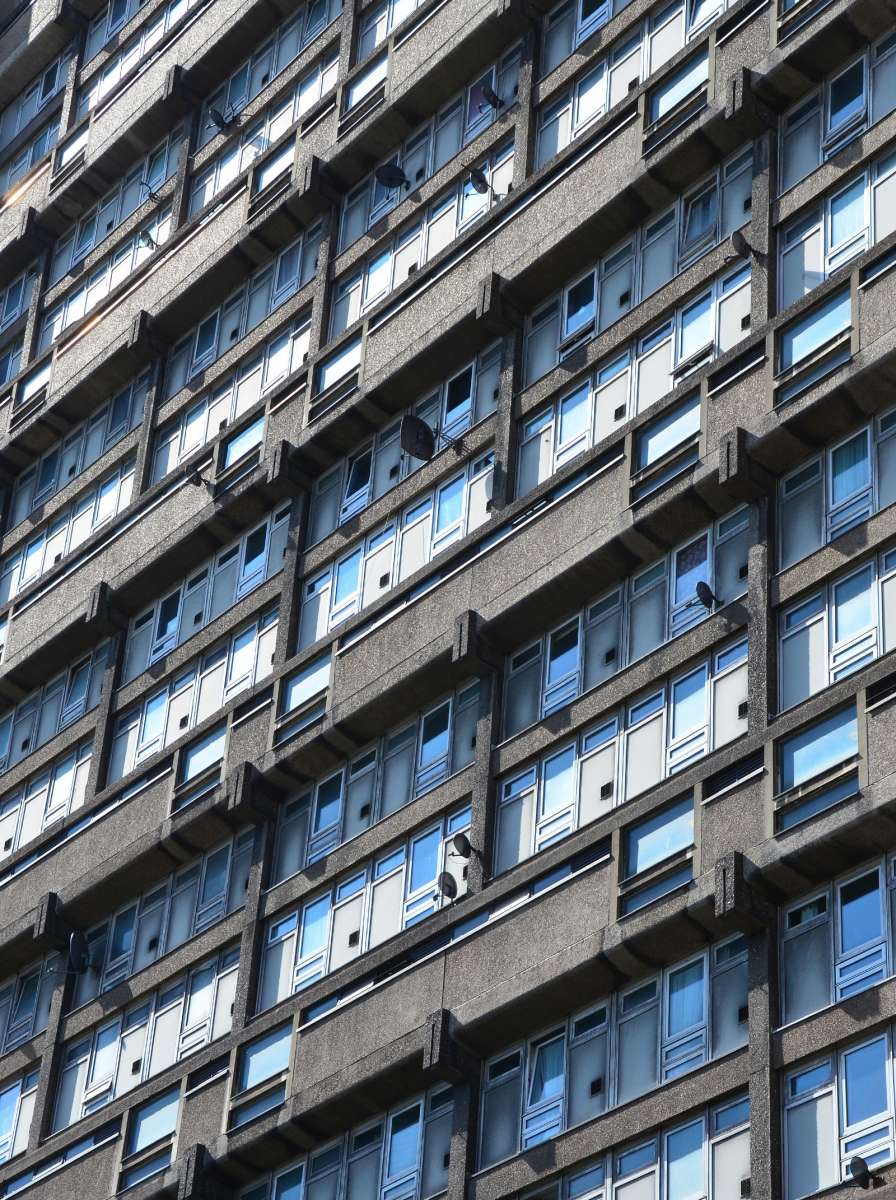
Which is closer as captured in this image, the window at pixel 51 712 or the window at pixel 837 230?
the window at pixel 837 230

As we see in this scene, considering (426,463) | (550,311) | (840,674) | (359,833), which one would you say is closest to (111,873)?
(359,833)

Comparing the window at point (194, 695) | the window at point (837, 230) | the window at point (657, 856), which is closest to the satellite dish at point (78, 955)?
the window at point (194, 695)

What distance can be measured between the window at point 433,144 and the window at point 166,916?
43.3ft

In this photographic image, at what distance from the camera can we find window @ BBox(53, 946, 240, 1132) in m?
42.2

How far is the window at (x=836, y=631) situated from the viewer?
33875 millimetres

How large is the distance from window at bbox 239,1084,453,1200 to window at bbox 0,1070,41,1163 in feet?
25.3

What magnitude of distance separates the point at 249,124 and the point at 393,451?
41.7 ft

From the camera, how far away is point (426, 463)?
43.9 meters

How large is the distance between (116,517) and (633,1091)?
21.5 m

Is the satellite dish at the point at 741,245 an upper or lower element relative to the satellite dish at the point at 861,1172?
upper

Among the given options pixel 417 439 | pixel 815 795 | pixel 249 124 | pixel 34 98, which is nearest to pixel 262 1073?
pixel 417 439

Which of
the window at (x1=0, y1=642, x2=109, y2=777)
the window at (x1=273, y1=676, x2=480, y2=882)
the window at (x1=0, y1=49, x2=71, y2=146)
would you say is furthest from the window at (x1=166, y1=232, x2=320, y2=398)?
the window at (x1=0, y1=49, x2=71, y2=146)

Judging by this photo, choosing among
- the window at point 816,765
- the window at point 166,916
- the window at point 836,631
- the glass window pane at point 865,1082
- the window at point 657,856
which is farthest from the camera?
the window at point 166,916

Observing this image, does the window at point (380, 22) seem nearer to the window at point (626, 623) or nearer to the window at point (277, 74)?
the window at point (277, 74)
